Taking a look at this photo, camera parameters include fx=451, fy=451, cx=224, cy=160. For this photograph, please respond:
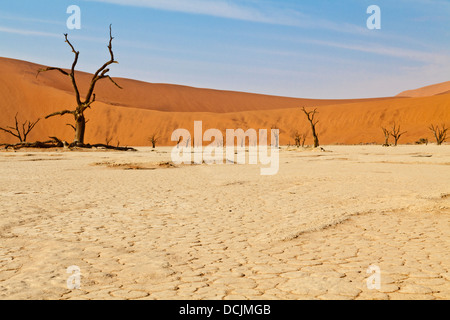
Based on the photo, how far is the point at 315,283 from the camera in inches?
128

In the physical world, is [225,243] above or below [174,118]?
below

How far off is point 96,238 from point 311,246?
227 centimetres

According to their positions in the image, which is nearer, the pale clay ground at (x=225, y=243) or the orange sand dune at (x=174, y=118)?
the pale clay ground at (x=225, y=243)

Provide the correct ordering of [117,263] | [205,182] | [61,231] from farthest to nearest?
[205,182] < [61,231] < [117,263]

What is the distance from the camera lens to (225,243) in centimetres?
463

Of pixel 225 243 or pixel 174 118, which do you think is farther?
pixel 174 118

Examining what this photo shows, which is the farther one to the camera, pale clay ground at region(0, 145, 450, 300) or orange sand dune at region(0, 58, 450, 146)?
orange sand dune at region(0, 58, 450, 146)

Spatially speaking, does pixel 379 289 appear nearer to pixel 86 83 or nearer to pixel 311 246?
pixel 311 246

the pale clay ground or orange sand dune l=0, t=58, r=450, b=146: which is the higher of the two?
orange sand dune l=0, t=58, r=450, b=146

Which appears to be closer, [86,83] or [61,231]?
[61,231]

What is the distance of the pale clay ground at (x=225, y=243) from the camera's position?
3.18 meters

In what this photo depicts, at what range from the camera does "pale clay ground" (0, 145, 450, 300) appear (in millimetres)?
3178

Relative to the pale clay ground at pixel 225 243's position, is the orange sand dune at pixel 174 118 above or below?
above
